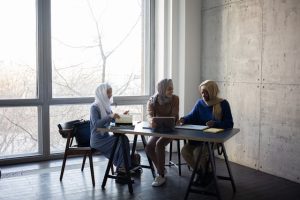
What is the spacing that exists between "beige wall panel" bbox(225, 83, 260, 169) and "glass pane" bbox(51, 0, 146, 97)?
1.64 metres

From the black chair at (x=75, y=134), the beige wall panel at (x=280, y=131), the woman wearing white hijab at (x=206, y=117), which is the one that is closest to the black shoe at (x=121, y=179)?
the black chair at (x=75, y=134)

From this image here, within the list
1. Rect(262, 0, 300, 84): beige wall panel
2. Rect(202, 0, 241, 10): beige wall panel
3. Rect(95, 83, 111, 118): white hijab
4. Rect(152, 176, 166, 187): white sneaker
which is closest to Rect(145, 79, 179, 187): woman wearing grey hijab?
Rect(152, 176, 166, 187): white sneaker

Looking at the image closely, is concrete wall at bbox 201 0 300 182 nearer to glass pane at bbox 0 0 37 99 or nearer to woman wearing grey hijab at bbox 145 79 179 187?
woman wearing grey hijab at bbox 145 79 179 187

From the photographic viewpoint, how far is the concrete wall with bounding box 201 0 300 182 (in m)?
4.11

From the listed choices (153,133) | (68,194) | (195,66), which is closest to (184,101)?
(195,66)

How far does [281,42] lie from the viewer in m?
4.18

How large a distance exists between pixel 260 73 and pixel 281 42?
1.58ft

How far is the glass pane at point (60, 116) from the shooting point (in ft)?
16.9

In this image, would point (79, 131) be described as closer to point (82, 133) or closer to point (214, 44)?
point (82, 133)

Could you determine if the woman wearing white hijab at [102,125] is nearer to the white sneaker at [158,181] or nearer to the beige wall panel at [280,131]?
the white sneaker at [158,181]

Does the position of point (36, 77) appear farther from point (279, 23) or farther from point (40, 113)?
point (279, 23)

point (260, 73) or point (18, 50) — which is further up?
point (18, 50)

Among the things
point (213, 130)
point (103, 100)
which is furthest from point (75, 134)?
point (213, 130)

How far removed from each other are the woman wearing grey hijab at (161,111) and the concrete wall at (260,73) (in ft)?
3.79
